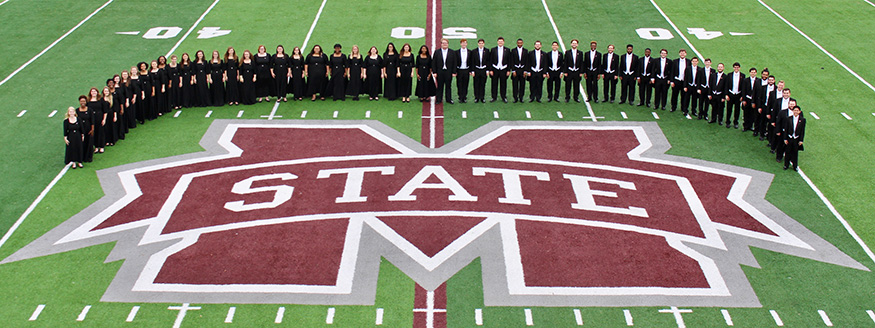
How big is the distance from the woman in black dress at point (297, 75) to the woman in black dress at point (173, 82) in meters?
3.05

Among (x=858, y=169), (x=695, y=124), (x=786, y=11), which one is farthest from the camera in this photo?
(x=786, y=11)

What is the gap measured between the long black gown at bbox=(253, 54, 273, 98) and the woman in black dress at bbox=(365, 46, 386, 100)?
276 cm

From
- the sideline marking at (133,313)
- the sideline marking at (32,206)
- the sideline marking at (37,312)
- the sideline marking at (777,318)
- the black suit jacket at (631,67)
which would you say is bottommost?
the sideline marking at (32,206)

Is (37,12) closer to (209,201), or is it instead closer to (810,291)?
(209,201)

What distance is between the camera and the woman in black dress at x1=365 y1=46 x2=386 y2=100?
76.7ft

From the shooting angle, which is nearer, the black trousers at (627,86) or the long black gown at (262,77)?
the black trousers at (627,86)

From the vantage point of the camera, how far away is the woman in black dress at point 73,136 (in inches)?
744

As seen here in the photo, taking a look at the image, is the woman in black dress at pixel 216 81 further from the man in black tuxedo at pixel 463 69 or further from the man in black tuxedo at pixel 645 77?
the man in black tuxedo at pixel 645 77

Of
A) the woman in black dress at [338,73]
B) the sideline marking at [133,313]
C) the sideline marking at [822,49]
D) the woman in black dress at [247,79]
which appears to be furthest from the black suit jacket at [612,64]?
the sideline marking at [133,313]

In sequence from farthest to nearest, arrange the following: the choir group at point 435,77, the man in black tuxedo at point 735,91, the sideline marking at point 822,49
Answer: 1. the sideline marking at point 822,49
2. the choir group at point 435,77
3. the man in black tuxedo at point 735,91

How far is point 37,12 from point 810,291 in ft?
99.0

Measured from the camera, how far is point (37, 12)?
108ft

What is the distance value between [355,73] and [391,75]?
1.03 metres

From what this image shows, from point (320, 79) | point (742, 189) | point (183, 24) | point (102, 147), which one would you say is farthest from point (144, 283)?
point (183, 24)
